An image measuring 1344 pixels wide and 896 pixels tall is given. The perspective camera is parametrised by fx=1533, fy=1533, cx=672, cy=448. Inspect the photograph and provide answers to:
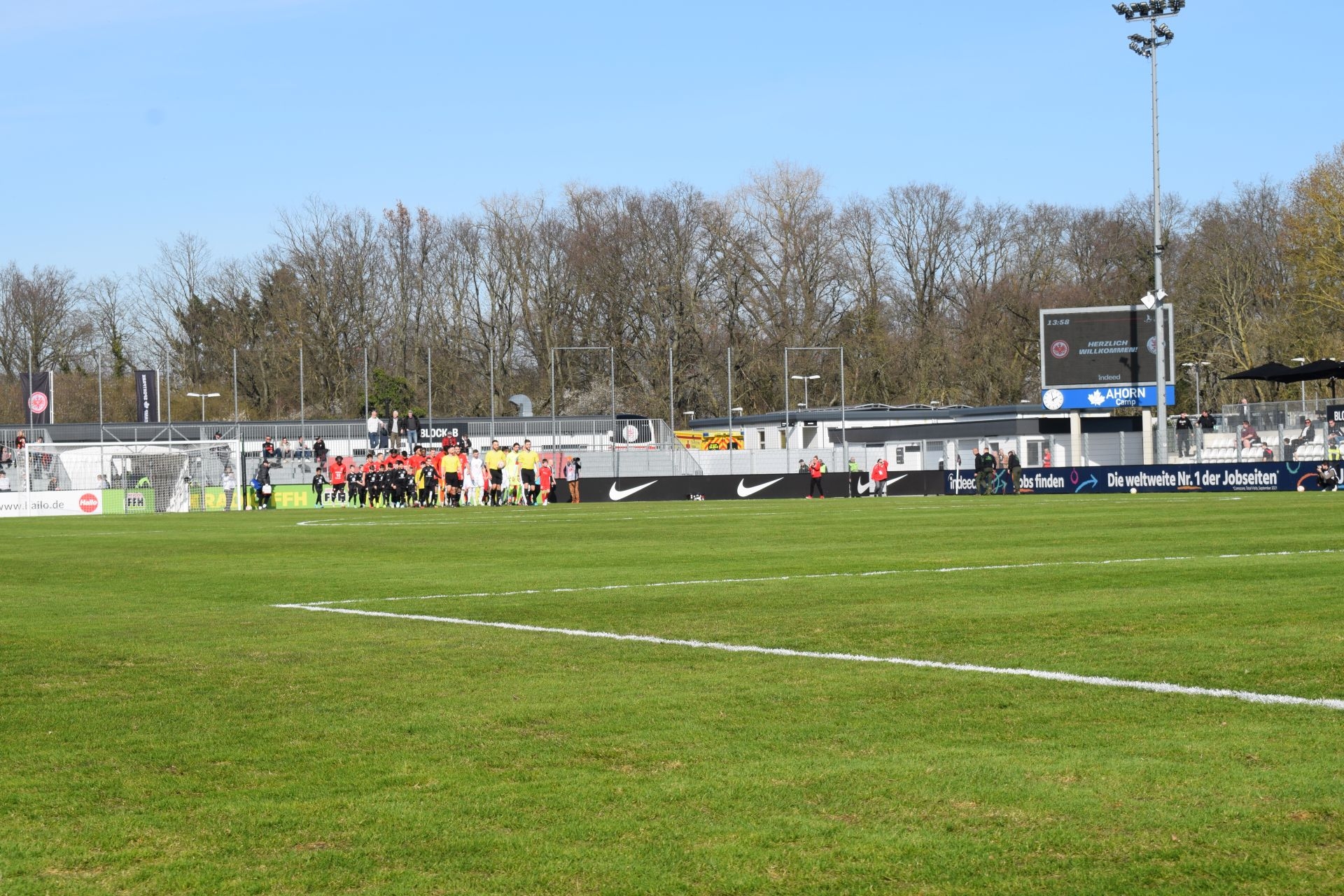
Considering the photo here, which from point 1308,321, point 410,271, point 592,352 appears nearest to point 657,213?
point 592,352

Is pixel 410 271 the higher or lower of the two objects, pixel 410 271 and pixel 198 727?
the higher

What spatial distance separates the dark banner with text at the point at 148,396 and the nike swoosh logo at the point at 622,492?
34.7m

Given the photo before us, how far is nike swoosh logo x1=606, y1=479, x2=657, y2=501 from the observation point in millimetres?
53531

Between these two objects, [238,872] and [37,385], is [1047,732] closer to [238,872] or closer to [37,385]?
[238,872]

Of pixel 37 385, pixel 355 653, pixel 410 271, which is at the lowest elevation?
pixel 355 653

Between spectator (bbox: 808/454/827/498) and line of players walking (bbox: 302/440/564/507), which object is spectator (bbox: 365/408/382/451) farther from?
spectator (bbox: 808/454/827/498)

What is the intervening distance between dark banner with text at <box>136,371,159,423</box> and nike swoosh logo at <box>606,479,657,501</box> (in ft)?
114

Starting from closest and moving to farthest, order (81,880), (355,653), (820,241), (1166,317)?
(81,880)
(355,653)
(1166,317)
(820,241)

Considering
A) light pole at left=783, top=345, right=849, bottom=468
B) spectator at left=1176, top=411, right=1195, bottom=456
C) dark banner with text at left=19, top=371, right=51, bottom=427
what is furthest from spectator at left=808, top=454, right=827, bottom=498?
dark banner with text at left=19, top=371, right=51, bottom=427

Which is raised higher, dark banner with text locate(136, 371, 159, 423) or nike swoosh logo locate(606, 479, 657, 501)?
Result: dark banner with text locate(136, 371, 159, 423)

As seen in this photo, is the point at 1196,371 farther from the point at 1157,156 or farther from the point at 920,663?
the point at 920,663

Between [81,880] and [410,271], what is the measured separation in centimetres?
9778

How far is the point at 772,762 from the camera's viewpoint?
6156 millimetres

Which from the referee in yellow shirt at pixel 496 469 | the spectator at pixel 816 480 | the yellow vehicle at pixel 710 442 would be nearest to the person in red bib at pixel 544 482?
the referee in yellow shirt at pixel 496 469
